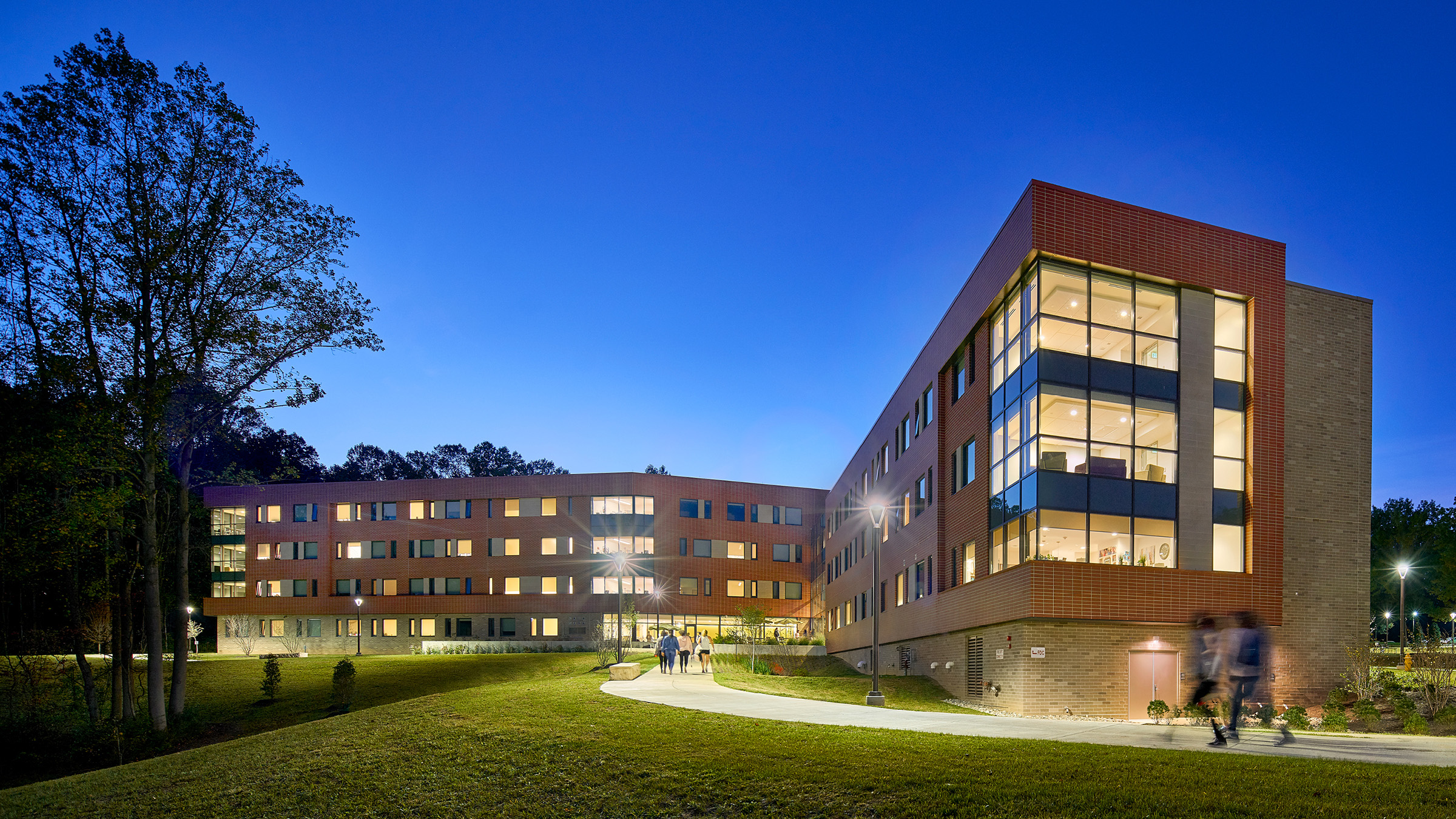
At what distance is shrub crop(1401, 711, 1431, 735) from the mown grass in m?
26.4

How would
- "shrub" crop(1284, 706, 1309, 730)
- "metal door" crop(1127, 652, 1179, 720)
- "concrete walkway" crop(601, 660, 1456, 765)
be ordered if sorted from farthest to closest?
"metal door" crop(1127, 652, 1179, 720) < "shrub" crop(1284, 706, 1309, 730) < "concrete walkway" crop(601, 660, 1456, 765)

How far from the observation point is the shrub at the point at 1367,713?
57.7 ft

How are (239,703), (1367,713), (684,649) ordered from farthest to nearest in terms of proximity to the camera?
(684,649), (239,703), (1367,713)

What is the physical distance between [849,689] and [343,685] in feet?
52.3

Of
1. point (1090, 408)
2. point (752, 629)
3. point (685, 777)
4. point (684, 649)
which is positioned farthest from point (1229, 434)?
point (752, 629)

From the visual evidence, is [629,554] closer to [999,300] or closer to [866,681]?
[866,681]

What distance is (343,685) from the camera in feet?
90.0

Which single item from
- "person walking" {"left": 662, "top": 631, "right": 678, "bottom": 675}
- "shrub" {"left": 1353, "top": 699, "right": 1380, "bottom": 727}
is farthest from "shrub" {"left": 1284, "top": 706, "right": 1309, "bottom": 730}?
"person walking" {"left": 662, "top": 631, "right": 678, "bottom": 675}

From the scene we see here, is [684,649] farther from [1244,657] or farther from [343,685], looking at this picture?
[1244,657]

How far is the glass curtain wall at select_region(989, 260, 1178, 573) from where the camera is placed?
21812 mm

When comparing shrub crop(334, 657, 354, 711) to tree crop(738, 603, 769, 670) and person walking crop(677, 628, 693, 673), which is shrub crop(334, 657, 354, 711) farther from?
tree crop(738, 603, 769, 670)

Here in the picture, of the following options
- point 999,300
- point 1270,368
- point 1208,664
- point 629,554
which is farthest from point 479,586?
point 1208,664

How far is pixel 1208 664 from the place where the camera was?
12.0 meters

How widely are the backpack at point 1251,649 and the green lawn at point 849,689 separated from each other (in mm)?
8925
